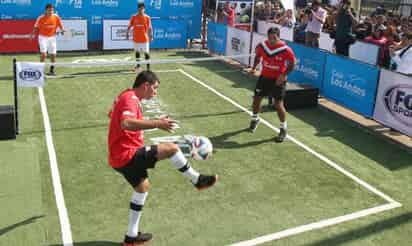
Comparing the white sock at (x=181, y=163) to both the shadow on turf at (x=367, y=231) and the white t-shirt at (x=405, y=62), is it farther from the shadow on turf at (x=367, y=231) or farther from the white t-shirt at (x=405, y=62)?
the white t-shirt at (x=405, y=62)

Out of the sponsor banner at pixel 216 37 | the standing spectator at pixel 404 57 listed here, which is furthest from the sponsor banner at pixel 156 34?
the standing spectator at pixel 404 57

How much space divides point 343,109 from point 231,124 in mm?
3570

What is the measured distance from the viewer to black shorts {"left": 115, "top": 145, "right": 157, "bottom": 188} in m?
5.95

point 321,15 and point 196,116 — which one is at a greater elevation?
point 321,15

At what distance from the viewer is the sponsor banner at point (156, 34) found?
2055 cm

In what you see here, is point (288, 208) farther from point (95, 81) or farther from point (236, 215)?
point (95, 81)

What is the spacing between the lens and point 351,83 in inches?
494

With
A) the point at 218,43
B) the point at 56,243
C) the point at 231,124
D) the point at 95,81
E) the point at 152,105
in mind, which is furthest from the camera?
the point at 218,43

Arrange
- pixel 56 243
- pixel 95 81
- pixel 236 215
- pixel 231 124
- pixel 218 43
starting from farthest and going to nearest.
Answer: pixel 218 43 < pixel 95 81 < pixel 231 124 < pixel 236 215 < pixel 56 243

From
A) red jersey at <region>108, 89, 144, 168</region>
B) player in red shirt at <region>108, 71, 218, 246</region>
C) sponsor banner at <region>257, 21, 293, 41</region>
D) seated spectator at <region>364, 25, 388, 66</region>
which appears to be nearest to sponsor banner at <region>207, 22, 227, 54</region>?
sponsor banner at <region>257, 21, 293, 41</region>

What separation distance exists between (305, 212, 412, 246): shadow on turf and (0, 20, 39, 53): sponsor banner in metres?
15.8

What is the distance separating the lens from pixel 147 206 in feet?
24.7

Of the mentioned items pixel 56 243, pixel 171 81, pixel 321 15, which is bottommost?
pixel 56 243

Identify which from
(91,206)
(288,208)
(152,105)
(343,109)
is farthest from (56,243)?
(343,109)
